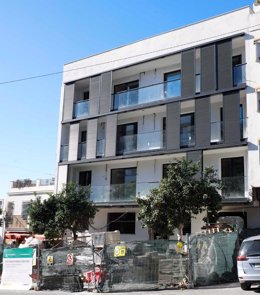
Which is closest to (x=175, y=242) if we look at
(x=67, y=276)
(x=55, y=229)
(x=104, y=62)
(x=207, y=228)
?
(x=67, y=276)

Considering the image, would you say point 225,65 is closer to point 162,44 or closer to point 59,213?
point 162,44

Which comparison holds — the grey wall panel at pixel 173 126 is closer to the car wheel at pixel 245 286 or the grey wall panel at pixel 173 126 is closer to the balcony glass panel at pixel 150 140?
the balcony glass panel at pixel 150 140

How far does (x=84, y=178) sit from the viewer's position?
3222cm

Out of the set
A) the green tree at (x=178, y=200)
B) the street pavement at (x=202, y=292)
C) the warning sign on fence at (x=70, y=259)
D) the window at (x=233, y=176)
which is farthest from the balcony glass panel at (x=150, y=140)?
the street pavement at (x=202, y=292)

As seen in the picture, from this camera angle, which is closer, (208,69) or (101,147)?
(208,69)

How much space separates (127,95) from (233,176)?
30.2ft

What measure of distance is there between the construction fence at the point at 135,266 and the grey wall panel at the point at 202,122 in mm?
10101

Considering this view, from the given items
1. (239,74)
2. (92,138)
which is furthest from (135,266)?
(92,138)

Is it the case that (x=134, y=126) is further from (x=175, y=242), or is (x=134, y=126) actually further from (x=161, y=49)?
(x=175, y=242)

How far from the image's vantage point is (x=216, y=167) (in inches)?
1017

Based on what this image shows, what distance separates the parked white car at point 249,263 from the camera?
41.2ft

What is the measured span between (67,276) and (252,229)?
433 inches

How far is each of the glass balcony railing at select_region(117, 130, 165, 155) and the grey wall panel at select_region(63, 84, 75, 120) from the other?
517 cm

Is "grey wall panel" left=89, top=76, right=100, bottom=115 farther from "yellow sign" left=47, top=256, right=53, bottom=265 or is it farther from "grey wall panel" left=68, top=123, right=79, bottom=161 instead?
"yellow sign" left=47, top=256, right=53, bottom=265
